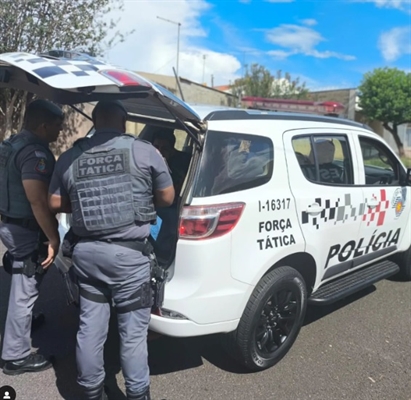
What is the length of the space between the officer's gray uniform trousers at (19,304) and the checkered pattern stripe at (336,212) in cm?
192

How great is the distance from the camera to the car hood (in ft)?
6.49

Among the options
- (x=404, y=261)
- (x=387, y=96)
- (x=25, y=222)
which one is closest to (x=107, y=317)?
(x=25, y=222)

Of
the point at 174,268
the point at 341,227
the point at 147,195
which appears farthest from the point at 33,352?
the point at 341,227

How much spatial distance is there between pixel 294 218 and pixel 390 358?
4.51 ft

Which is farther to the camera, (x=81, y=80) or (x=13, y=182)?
(x=13, y=182)

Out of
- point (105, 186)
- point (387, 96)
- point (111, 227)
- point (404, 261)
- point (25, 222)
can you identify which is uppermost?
point (387, 96)

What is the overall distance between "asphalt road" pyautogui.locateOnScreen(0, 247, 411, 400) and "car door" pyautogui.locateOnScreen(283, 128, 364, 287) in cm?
53

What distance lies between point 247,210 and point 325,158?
3.83 ft

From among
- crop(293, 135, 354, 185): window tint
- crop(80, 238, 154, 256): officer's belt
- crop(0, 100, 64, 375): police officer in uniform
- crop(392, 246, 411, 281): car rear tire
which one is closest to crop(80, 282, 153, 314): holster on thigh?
crop(80, 238, 154, 256): officer's belt

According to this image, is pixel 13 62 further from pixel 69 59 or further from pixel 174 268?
pixel 174 268

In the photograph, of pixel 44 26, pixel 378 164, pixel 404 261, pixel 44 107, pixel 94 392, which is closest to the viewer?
pixel 94 392

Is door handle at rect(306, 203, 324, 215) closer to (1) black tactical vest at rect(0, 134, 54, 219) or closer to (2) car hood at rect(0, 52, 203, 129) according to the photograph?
(2) car hood at rect(0, 52, 203, 129)

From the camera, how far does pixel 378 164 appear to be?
4.45m

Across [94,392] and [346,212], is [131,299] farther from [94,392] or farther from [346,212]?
[346,212]
